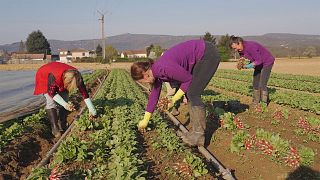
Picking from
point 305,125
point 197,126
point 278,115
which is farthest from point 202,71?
point 278,115

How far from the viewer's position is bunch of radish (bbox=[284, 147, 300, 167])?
504 centimetres

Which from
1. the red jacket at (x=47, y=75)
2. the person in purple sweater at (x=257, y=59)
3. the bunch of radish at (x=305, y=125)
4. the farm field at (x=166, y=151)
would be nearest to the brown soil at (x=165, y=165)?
the farm field at (x=166, y=151)

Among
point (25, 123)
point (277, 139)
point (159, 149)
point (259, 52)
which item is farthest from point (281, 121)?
point (25, 123)

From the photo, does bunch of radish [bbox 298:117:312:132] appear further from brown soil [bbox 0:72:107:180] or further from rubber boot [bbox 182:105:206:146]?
brown soil [bbox 0:72:107:180]

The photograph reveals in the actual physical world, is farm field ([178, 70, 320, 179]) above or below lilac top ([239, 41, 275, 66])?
below

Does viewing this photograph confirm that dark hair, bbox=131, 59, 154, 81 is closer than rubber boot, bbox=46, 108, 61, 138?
Yes

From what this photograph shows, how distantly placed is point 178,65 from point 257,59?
463cm

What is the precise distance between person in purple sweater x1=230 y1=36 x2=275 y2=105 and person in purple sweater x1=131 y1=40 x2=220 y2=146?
10.9 feet

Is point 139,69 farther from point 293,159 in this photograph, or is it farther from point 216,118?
point 216,118

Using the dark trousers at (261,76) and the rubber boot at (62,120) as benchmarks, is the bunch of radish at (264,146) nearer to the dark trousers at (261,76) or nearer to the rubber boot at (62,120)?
the dark trousers at (261,76)

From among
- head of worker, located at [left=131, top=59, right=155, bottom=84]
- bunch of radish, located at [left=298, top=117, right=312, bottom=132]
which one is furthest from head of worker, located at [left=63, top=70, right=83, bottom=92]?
bunch of radish, located at [left=298, top=117, right=312, bottom=132]

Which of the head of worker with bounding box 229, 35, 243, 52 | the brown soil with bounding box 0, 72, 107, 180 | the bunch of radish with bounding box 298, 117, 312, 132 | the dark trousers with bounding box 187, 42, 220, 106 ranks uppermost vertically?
the head of worker with bounding box 229, 35, 243, 52

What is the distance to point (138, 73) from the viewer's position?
511cm

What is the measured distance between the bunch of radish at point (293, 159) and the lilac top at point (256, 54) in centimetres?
442
